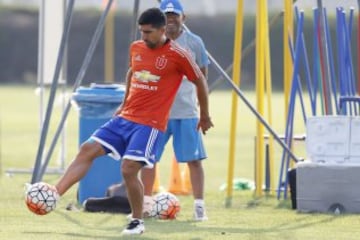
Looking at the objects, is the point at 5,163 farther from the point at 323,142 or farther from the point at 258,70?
the point at 323,142

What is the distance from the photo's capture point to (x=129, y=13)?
154ft

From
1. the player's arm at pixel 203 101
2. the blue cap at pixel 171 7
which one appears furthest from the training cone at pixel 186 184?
the player's arm at pixel 203 101

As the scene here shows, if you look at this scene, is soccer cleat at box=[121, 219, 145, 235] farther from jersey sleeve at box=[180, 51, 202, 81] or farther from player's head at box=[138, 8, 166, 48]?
player's head at box=[138, 8, 166, 48]

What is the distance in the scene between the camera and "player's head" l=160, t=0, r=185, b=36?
11516 millimetres

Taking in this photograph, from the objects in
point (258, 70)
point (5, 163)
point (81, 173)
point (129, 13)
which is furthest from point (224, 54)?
point (81, 173)

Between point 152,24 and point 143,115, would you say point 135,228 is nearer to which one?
point 143,115

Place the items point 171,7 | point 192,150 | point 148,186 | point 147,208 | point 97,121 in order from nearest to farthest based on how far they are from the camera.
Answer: point 171,7
point 147,208
point 192,150
point 148,186
point 97,121

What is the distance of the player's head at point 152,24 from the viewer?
1022 centimetres

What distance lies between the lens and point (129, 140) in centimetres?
1041

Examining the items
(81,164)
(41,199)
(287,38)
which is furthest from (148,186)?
(287,38)

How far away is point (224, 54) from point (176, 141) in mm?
34183

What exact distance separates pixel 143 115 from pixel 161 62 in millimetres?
433

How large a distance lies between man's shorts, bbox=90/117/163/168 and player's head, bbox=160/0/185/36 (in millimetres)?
1391

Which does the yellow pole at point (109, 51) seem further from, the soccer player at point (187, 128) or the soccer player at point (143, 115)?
the soccer player at point (143, 115)
